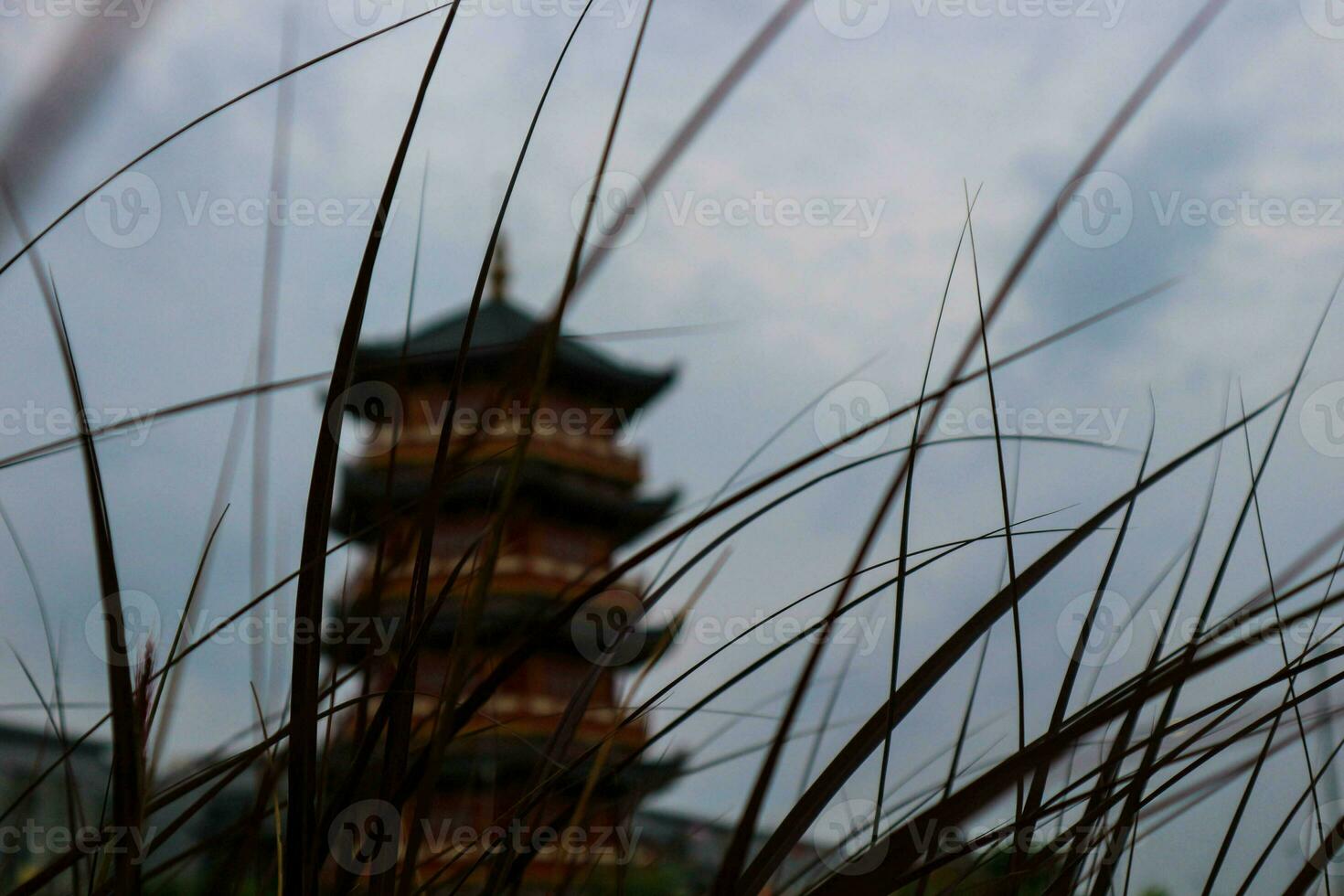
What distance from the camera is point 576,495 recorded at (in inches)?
562

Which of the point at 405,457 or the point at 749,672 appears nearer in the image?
the point at 749,672

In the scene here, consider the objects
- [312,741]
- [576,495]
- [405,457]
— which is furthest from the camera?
[576,495]

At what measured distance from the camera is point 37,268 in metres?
0.44

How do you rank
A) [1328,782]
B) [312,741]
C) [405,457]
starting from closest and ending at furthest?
[312,741] → [1328,782] → [405,457]

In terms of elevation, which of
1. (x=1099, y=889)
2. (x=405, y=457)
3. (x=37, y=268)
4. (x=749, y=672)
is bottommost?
(x=1099, y=889)

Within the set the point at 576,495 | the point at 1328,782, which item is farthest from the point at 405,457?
the point at 1328,782

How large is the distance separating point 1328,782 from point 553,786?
0.55 meters

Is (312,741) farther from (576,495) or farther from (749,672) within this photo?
(576,495)

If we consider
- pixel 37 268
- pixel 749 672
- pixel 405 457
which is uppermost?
pixel 405 457

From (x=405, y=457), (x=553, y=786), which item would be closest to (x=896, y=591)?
(x=553, y=786)

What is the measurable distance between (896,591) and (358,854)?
0.87 feet

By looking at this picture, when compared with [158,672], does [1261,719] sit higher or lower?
lower

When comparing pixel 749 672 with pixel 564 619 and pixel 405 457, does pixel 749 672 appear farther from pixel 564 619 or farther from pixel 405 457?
pixel 405 457

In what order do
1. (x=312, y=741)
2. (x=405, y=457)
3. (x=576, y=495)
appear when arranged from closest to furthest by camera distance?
(x=312, y=741) → (x=405, y=457) → (x=576, y=495)
